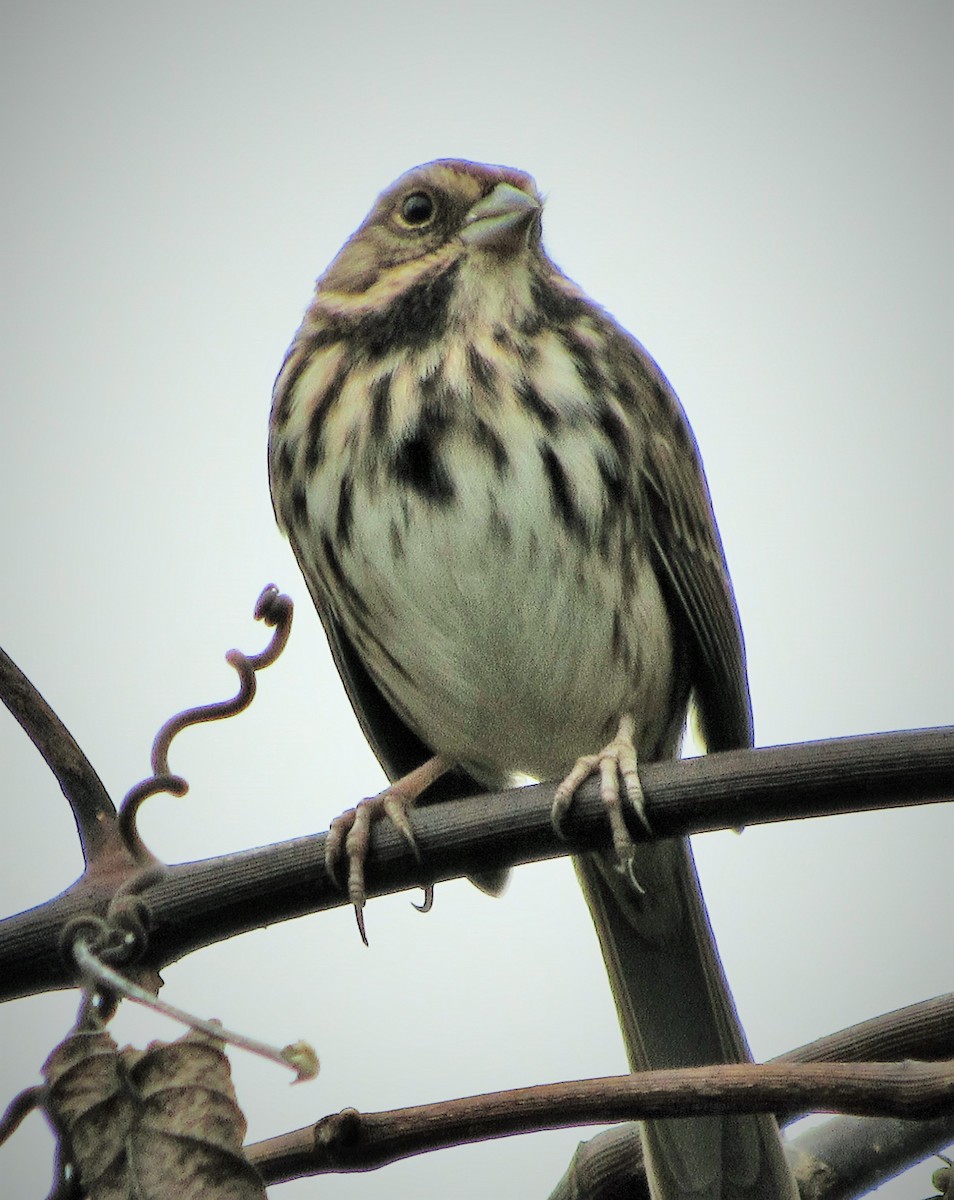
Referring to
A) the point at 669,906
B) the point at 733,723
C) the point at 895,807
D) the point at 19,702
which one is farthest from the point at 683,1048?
the point at 19,702

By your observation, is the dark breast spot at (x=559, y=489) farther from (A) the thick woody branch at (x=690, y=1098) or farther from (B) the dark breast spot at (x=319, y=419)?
(A) the thick woody branch at (x=690, y=1098)

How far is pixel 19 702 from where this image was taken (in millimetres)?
1286

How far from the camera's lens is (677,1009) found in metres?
2.37

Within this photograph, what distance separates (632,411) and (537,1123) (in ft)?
5.86

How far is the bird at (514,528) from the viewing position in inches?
94.6

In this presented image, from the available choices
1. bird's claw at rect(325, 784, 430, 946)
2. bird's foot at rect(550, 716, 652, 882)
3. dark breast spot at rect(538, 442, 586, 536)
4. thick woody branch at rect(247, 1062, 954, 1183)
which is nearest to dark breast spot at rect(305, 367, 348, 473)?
dark breast spot at rect(538, 442, 586, 536)

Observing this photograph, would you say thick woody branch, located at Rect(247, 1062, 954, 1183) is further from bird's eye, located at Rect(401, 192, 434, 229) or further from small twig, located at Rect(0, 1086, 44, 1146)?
bird's eye, located at Rect(401, 192, 434, 229)

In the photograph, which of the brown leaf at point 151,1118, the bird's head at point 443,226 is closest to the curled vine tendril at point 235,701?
the brown leaf at point 151,1118

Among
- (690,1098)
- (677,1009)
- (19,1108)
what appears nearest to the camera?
(690,1098)

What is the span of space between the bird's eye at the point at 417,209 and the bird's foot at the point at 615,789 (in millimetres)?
977

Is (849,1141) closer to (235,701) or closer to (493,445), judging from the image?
(235,701)

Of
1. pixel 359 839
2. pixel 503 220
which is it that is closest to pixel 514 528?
pixel 503 220

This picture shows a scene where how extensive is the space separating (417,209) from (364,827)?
120 centimetres

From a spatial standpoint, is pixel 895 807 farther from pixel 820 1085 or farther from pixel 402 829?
pixel 402 829
